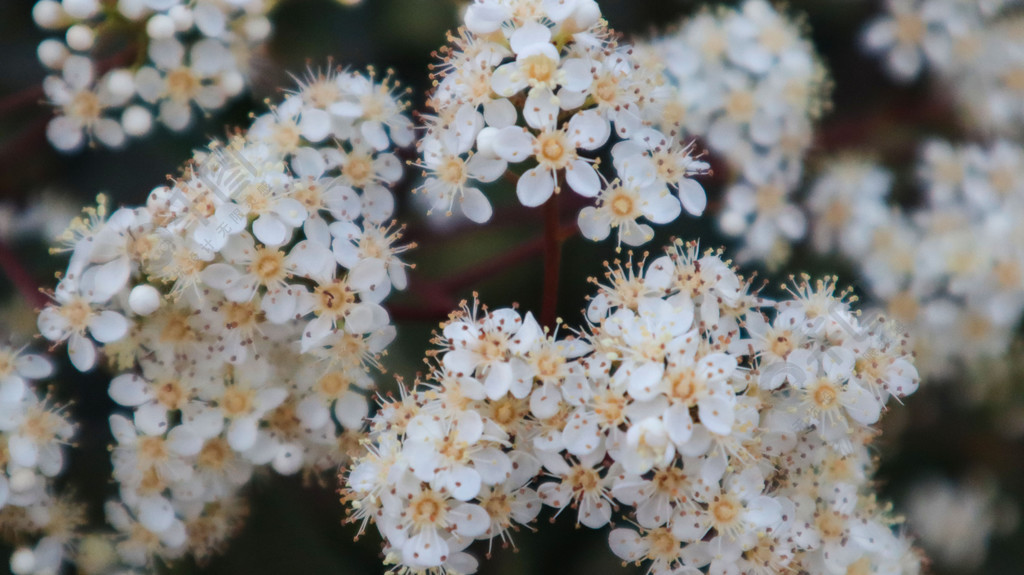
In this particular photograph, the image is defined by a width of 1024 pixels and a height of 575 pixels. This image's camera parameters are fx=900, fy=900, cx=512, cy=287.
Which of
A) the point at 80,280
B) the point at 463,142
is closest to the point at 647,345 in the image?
the point at 463,142

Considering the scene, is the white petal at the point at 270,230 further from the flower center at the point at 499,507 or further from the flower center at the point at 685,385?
the flower center at the point at 685,385

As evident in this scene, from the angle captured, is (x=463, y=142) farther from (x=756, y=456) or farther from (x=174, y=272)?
(x=756, y=456)

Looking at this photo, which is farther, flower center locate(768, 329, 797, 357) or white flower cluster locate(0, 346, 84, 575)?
white flower cluster locate(0, 346, 84, 575)

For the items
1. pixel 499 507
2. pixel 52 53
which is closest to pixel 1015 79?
pixel 499 507

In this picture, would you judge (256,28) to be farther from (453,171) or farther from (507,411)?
(507,411)

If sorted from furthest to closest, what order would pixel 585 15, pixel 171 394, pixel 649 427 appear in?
pixel 171 394, pixel 585 15, pixel 649 427

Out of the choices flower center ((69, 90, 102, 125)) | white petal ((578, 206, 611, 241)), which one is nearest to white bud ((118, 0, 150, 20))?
flower center ((69, 90, 102, 125))

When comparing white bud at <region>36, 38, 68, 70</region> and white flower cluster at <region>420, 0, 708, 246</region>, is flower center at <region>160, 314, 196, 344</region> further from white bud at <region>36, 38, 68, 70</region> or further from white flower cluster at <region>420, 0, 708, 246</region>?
white bud at <region>36, 38, 68, 70</region>
